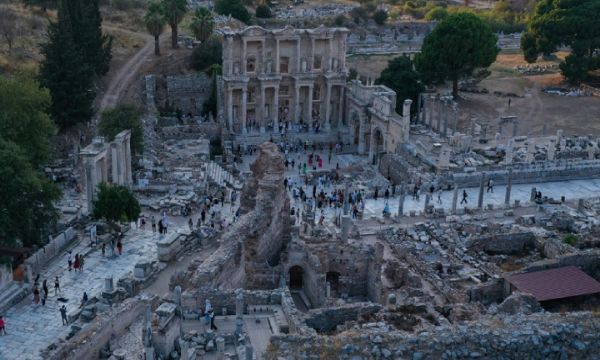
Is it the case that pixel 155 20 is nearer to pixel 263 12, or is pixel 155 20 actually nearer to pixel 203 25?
pixel 203 25

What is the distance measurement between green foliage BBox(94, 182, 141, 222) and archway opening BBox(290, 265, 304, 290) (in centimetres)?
925

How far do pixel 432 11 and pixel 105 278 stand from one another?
84127 millimetres

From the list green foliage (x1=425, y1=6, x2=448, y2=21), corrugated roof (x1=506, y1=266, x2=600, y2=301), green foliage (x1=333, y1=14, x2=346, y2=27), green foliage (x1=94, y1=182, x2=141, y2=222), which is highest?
green foliage (x1=425, y1=6, x2=448, y2=21)

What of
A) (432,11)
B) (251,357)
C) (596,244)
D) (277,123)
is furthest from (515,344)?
(432,11)

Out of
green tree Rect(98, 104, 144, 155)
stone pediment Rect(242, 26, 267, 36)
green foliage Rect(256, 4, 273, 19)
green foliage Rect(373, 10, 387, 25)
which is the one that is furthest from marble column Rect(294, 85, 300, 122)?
green foliage Rect(373, 10, 387, 25)

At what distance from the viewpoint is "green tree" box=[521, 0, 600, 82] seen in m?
75.1

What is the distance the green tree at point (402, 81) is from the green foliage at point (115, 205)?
→ 106 ft

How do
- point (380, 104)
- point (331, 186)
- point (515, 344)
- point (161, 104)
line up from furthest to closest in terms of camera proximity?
point (161, 104) < point (380, 104) < point (331, 186) < point (515, 344)

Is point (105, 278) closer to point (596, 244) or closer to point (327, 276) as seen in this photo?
point (327, 276)

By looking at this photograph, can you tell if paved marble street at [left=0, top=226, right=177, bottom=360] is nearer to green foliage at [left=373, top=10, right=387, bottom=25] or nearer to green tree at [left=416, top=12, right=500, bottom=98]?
green tree at [left=416, top=12, right=500, bottom=98]

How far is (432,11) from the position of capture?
105938mm

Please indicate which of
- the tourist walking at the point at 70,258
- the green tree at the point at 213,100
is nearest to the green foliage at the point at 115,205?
the tourist walking at the point at 70,258

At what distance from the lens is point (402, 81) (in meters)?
63.5

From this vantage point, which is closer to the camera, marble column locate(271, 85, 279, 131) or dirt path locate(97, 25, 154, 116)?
dirt path locate(97, 25, 154, 116)
